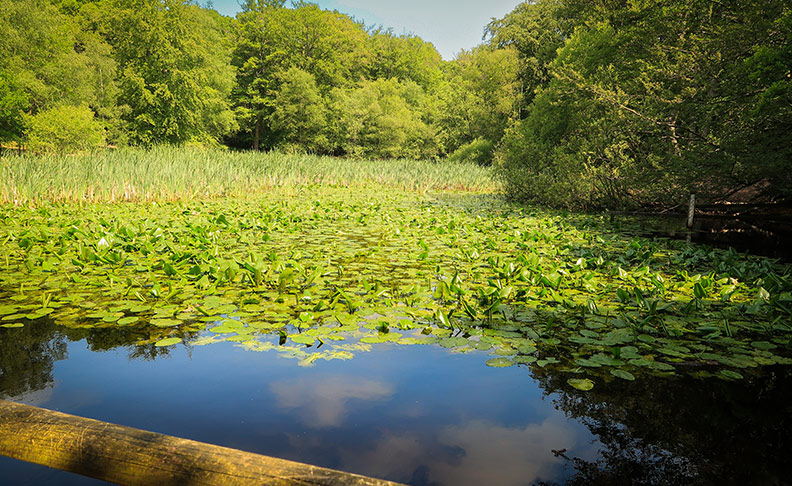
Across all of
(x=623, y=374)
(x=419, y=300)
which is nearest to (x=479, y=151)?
(x=419, y=300)

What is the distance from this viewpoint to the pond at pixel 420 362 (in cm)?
206

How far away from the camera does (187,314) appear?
3512mm

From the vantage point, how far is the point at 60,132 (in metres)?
18.5

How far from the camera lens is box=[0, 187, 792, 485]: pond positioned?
2061 mm

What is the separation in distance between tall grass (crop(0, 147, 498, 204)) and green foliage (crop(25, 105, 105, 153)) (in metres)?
6.18

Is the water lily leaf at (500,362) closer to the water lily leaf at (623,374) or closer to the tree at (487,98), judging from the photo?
the water lily leaf at (623,374)

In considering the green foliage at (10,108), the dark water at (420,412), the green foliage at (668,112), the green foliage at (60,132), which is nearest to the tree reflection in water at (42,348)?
the dark water at (420,412)

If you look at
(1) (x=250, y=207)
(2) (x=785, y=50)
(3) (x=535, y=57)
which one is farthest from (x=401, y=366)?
(3) (x=535, y=57)

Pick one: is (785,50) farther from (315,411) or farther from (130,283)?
(130,283)

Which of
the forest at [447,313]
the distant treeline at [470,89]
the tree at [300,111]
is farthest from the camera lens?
the tree at [300,111]

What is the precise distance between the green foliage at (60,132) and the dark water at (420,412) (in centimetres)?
1883

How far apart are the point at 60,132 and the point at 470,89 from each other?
82.8 ft

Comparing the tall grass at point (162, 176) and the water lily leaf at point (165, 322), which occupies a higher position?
the tall grass at point (162, 176)

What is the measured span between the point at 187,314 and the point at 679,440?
3193 millimetres
